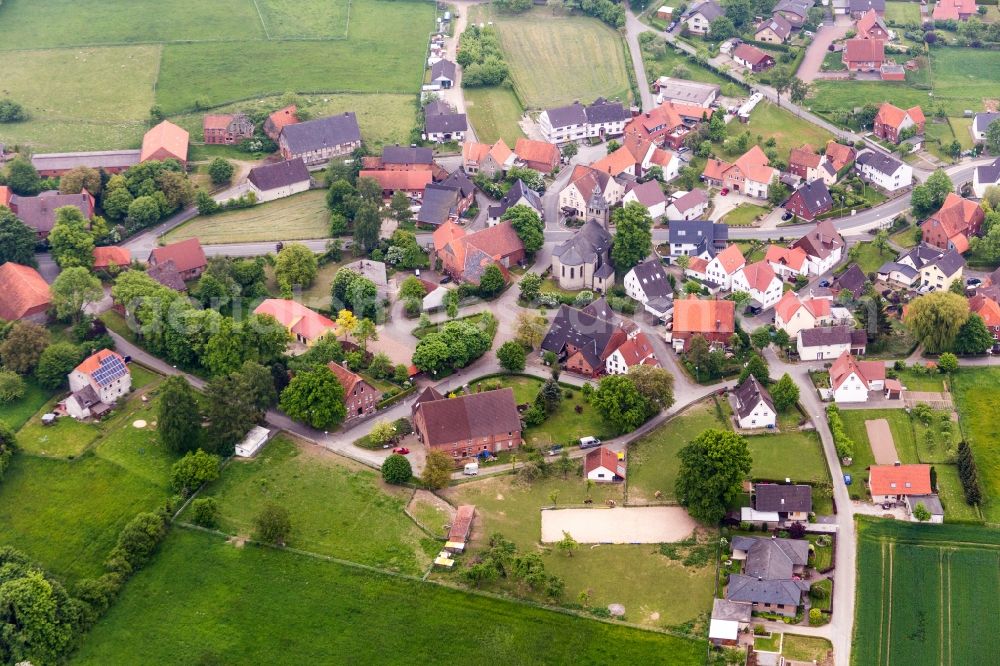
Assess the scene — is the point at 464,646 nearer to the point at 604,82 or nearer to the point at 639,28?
the point at 604,82

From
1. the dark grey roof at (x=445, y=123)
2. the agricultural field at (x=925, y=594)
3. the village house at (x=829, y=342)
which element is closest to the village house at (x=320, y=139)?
the dark grey roof at (x=445, y=123)

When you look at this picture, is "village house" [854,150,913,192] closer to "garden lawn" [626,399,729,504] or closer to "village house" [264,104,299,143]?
"garden lawn" [626,399,729,504]

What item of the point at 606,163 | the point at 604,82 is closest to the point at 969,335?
the point at 606,163

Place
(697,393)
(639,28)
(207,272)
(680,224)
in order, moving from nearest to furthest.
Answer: (697,393), (207,272), (680,224), (639,28)

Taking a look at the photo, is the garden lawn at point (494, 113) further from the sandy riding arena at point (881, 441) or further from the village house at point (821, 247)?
the sandy riding arena at point (881, 441)

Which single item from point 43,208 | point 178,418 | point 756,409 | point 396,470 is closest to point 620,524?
point 756,409

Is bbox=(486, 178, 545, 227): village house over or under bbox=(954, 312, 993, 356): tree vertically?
under

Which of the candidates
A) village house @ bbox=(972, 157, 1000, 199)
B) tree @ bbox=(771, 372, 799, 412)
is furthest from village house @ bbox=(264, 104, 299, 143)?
village house @ bbox=(972, 157, 1000, 199)
